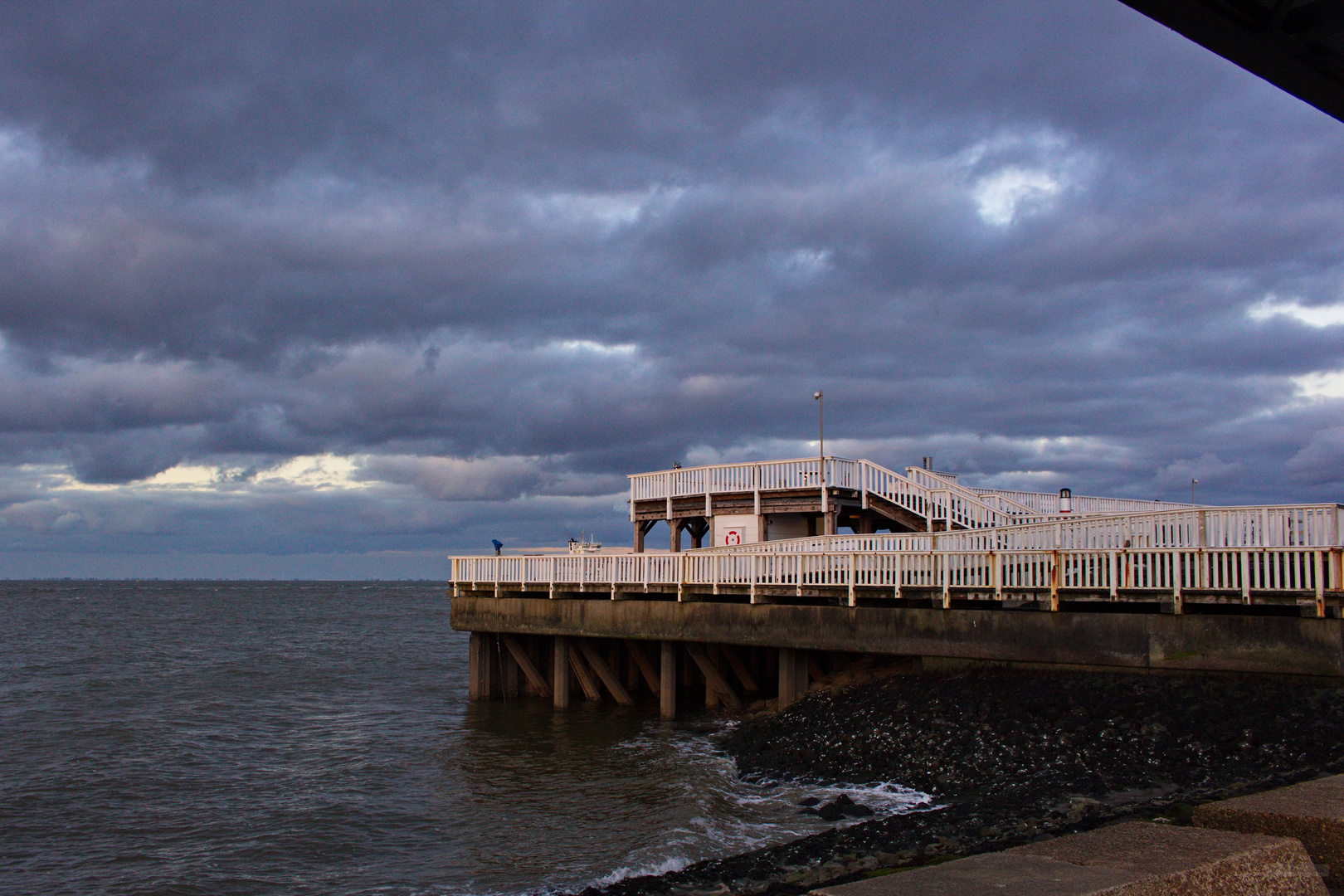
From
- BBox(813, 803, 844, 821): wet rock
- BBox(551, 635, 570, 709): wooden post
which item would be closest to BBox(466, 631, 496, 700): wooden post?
BBox(551, 635, 570, 709): wooden post

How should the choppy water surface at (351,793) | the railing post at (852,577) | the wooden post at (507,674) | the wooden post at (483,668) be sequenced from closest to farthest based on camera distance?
the choppy water surface at (351,793) → the railing post at (852,577) → the wooden post at (483,668) → the wooden post at (507,674)

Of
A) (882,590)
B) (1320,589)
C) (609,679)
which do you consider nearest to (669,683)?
(609,679)

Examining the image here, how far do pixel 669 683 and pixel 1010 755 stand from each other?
34.9 ft

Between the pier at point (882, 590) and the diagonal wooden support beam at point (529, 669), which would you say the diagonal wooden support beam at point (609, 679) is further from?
the diagonal wooden support beam at point (529, 669)

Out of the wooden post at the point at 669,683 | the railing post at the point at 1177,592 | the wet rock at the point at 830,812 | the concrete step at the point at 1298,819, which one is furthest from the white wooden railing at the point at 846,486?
the concrete step at the point at 1298,819

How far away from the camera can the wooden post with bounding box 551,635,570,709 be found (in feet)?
85.7

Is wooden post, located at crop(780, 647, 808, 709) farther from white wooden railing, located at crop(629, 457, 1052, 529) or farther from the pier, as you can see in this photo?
white wooden railing, located at crop(629, 457, 1052, 529)

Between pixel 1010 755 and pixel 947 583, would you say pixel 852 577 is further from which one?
pixel 1010 755

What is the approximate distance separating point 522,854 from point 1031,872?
10.1 metres

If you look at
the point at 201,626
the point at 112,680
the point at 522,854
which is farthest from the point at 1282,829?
the point at 201,626

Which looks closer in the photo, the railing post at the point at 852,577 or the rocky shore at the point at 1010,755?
the rocky shore at the point at 1010,755

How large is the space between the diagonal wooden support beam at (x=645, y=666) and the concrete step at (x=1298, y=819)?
2027 centimetres

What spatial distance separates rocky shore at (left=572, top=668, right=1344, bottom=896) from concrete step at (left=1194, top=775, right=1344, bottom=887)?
3.41m

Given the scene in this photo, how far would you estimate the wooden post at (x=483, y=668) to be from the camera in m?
28.5
